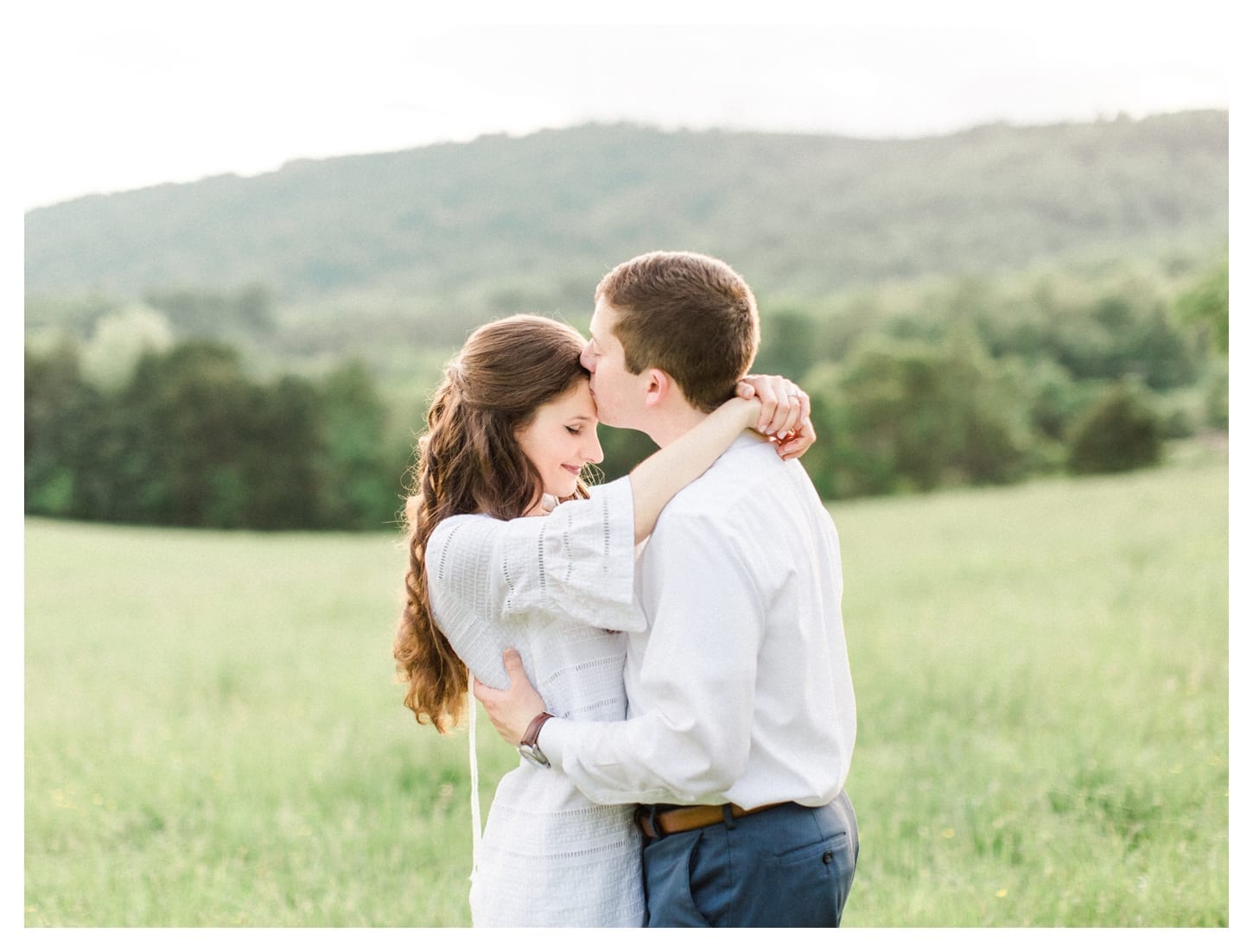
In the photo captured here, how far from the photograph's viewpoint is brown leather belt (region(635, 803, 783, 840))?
2.13 metres

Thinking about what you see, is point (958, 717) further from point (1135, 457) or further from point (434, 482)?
point (1135, 457)

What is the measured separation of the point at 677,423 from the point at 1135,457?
93.5 feet

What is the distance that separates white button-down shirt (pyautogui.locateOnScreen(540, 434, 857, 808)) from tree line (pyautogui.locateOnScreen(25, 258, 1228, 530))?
2326 cm

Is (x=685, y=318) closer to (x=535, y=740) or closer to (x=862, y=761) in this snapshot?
(x=535, y=740)

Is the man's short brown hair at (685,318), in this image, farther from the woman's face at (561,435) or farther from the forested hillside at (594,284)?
the forested hillside at (594,284)

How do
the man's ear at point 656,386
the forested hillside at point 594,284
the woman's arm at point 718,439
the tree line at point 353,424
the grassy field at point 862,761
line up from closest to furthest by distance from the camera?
the woman's arm at point 718,439 < the man's ear at point 656,386 < the grassy field at point 862,761 < the tree line at point 353,424 < the forested hillside at point 594,284

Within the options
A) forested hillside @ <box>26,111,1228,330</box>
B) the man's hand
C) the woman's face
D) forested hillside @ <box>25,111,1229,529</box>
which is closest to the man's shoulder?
the woman's face

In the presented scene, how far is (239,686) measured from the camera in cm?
744

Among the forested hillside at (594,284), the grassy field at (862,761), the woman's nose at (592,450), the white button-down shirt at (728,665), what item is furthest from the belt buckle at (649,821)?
the forested hillside at (594,284)

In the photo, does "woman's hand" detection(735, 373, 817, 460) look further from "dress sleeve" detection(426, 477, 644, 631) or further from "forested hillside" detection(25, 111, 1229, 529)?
"forested hillside" detection(25, 111, 1229, 529)

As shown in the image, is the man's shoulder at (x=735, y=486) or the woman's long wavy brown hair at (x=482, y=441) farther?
the woman's long wavy brown hair at (x=482, y=441)

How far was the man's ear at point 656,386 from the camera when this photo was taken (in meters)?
2.20
